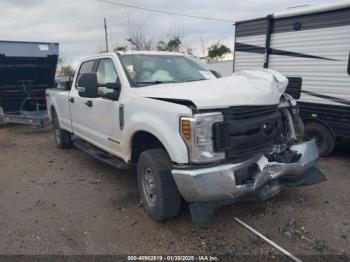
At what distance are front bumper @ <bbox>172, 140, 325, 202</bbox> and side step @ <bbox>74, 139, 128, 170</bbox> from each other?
1.40 m

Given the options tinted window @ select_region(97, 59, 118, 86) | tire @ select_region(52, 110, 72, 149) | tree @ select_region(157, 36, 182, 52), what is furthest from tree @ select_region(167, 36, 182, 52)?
tinted window @ select_region(97, 59, 118, 86)

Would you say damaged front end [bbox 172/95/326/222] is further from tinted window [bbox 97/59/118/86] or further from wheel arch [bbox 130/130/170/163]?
tinted window [bbox 97/59/118/86]

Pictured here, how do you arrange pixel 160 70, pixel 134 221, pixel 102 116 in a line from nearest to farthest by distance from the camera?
pixel 134 221, pixel 160 70, pixel 102 116

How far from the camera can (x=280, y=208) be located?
13.2 ft

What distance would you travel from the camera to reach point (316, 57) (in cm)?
609

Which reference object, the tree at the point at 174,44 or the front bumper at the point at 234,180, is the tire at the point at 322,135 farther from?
the tree at the point at 174,44

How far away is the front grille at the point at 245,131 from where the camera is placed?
3.11 meters

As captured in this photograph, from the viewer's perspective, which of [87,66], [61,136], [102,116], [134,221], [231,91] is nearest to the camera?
[231,91]

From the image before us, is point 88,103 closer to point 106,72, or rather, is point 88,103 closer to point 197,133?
point 106,72

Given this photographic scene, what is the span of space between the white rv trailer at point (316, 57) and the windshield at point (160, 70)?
2.39m

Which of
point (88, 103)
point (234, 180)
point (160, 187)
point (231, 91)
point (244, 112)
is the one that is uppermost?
point (231, 91)

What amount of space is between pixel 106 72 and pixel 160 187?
2179mm

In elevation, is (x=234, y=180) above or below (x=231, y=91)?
below

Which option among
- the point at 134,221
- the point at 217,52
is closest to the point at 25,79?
the point at 134,221
